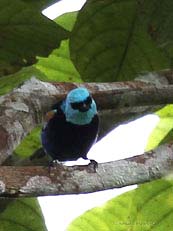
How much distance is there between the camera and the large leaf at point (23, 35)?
3.51 meters

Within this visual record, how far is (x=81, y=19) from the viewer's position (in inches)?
146

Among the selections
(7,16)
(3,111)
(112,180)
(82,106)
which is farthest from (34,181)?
(7,16)

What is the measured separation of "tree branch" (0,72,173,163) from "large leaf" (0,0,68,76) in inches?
11.6

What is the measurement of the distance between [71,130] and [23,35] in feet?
1.66

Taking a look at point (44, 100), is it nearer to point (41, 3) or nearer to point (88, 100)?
point (88, 100)

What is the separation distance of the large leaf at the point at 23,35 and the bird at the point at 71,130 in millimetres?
301

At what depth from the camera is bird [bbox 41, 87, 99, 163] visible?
347 cm

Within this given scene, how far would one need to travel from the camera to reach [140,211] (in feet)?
11.7

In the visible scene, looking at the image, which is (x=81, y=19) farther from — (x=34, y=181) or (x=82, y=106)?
(x=34, y=181)

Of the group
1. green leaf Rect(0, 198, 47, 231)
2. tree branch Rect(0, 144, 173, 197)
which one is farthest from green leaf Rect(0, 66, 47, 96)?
tree branch Rect(0, 144, 173, 197)

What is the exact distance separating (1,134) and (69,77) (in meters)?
1.35

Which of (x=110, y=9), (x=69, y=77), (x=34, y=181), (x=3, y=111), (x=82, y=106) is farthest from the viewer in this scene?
(x=69, y=77)

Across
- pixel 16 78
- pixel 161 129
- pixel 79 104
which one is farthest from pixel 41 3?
pixel 161 129

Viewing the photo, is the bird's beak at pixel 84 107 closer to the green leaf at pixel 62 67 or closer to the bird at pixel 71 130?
the bird at pixel 71 130
